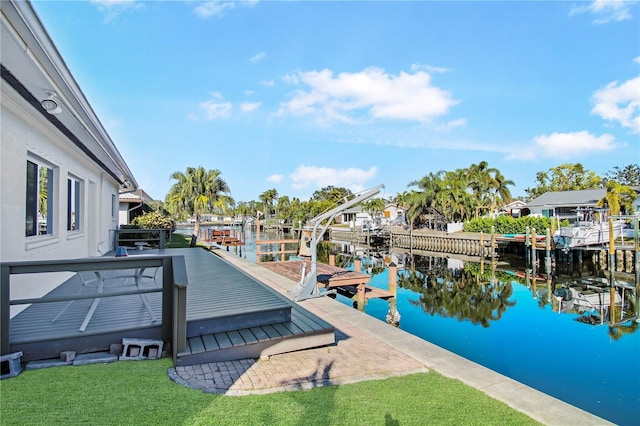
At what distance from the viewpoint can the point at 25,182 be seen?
205 inches

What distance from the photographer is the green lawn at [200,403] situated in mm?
2947

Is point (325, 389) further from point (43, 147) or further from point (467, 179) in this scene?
point (467, 179)

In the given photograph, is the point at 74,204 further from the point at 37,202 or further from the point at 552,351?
the point at 552,351

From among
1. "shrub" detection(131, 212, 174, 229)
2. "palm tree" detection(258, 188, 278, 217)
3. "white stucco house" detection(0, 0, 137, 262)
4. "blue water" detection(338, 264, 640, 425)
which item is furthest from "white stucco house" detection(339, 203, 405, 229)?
"white stucco house" detection(0, 0, 137, 262)

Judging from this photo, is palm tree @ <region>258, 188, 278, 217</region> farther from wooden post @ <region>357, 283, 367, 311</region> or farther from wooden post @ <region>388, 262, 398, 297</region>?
wooden post @ <region>388, 262, 398, 297</region>

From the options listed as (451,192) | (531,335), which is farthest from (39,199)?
(451,192)

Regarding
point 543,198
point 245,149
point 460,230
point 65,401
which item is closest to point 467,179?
point 460,230

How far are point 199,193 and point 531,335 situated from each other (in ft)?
84.0

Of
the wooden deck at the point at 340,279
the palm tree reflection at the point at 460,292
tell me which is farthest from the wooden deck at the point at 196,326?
the palm tree reflection at the point at 460,292

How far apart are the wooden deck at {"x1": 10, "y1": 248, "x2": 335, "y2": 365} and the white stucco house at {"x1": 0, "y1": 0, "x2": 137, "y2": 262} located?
1.05 meters

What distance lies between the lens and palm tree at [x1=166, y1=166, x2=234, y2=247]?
97.6 feet

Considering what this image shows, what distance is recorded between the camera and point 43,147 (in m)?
5.92

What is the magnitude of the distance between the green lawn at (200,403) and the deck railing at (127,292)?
444 millimetres

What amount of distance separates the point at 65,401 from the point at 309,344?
285 centimetres
